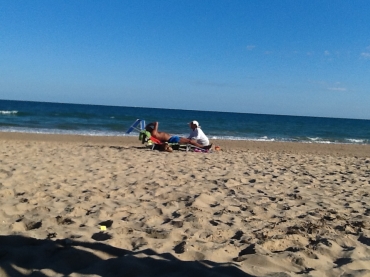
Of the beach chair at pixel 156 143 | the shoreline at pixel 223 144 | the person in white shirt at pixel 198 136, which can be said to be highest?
the person in white shirt at pixel 198 136

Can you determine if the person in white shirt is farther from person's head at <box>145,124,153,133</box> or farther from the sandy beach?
the sandy beach

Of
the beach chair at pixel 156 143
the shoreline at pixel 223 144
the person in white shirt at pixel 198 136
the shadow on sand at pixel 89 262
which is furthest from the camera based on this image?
the shoreline at pixel 223 144

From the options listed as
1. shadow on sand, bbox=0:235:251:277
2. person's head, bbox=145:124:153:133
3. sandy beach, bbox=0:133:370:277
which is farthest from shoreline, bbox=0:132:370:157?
shadow on sand, bbox=0:235:251:277

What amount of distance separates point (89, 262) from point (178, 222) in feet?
3.75

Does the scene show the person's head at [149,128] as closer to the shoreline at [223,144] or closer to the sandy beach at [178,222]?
the shoreline at [223,144]

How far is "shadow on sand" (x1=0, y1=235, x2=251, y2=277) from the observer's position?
244 centimetres

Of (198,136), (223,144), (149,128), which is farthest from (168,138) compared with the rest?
(223,144)

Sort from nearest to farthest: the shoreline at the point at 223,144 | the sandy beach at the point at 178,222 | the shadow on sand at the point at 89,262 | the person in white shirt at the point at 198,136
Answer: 1. the shadow on sand at the point at 89,262
2. the sandy beach at the point at 178,222
3. the person in white shirt at the point at 198,136
4. the shoreline at the point at 223,144

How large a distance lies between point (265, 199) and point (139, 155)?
4.44 metres

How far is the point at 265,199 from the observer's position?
455 centimetres

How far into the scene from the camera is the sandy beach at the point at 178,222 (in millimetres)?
2582

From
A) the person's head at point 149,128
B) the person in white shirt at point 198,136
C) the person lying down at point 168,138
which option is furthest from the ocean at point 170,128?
the person in white shirt at point 198,136

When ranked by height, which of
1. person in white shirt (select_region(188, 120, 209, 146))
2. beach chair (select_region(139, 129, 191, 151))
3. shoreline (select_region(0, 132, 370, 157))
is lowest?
shoreline (select_region(0, 132, 370, 157))

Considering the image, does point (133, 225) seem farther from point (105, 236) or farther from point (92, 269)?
point (92, 269)
